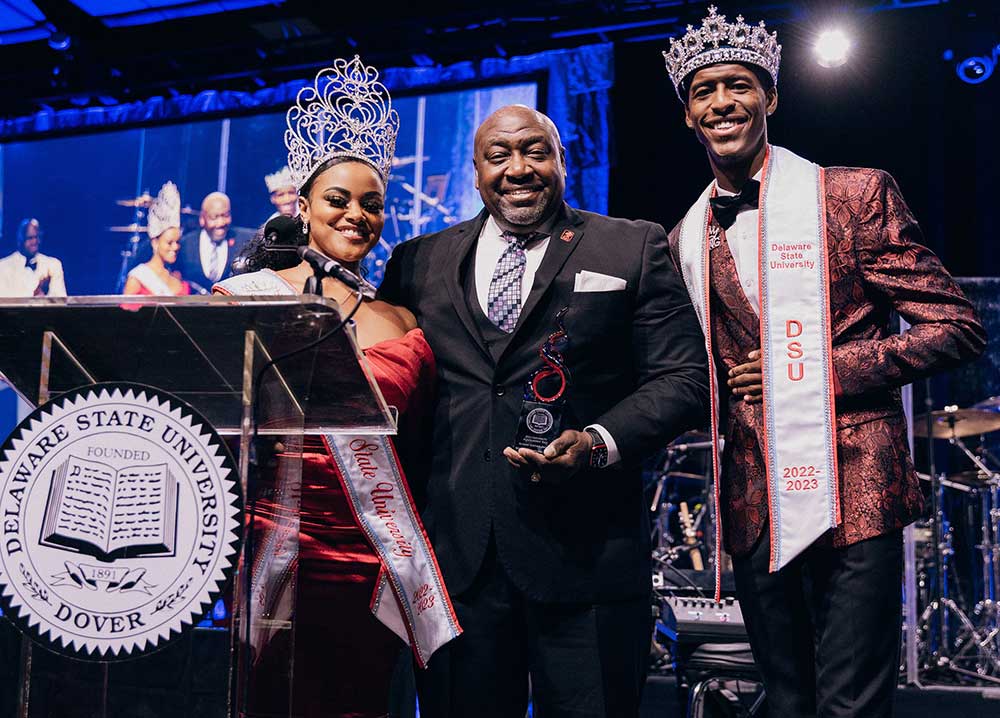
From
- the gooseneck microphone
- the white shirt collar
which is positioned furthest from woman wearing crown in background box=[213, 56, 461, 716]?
the white shirt collar

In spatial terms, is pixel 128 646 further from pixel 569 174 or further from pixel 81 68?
pixel 81 68

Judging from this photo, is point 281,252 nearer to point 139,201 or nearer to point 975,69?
point 139,201

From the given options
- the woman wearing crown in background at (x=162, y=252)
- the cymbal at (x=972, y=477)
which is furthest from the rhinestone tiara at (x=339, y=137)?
the cymbal at (x=972, y=477)

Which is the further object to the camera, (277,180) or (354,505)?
(277,180)

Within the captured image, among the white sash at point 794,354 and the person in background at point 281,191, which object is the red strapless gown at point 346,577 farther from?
the person in background at point 281,191

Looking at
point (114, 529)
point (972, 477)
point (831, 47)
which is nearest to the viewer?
point (114, 529)

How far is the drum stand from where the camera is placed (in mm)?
5914

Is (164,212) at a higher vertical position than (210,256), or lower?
higher

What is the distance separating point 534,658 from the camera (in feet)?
6.50

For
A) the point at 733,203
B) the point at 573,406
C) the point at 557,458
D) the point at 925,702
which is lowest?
the point at 925,702

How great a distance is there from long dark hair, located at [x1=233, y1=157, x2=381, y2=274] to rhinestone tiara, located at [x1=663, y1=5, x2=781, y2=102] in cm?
78

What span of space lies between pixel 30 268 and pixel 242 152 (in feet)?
5.25

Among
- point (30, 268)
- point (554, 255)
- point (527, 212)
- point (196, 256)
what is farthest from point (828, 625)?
point (30, 268)

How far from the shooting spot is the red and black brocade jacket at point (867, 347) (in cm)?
197
